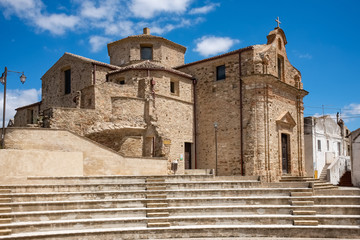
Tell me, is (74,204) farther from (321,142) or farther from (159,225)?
(321,142)

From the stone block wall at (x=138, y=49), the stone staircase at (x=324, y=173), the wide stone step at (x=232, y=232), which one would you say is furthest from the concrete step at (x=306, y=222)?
the stone staircase at (x=324, y=173)

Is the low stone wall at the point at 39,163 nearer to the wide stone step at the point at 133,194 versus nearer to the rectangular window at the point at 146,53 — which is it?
the wide stone step at the point at 133,194

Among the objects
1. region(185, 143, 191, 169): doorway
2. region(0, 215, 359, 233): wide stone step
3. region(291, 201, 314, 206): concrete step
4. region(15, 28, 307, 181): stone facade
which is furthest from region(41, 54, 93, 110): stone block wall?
region(291, 201, 314, 206): concrete step

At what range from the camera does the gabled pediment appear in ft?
80.9

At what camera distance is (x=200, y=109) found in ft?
86.6

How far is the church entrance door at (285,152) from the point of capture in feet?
83.8

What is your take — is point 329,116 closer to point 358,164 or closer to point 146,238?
point 358,164

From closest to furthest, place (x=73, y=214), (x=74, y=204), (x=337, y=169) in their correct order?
(x=73, y=214)
(x=74, y=204)
(x=337, y=169)

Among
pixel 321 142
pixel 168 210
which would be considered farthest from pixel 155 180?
pixel 321 142

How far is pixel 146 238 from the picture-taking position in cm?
1159

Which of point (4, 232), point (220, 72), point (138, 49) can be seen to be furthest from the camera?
point (138, 49)

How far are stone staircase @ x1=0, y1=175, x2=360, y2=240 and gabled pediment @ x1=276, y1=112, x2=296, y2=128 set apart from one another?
1102 centimetres

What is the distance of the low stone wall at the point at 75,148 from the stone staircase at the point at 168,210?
2.18m

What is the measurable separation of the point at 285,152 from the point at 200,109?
6.75 m
